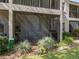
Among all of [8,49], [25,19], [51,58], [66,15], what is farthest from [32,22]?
[66,15]

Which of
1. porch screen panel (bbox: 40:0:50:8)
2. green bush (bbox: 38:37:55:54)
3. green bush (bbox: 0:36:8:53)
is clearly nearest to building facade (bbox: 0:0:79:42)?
porch screen panel (bbox: 40:0:50:8)

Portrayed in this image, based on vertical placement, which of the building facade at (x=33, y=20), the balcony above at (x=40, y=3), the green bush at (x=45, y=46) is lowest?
the green bush at (x=45, y=46)

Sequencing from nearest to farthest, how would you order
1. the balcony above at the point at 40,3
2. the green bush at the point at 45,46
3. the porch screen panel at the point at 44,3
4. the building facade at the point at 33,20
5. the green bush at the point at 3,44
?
the green bush at the point at 45,46, the green bush at the point at 3,44, the building facade at the point at 33,20, the balcony above at the point at 40,3, the porch screen panel at the point at 44,3

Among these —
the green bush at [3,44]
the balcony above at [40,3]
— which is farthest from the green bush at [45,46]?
the balcony above at [40,3]

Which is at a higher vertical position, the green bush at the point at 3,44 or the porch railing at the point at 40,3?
the porch railing at the point at 40,3

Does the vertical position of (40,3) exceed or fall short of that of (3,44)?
it exceeds it

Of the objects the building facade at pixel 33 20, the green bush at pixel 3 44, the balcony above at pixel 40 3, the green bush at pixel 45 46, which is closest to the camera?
the green bush at pixel 45 46

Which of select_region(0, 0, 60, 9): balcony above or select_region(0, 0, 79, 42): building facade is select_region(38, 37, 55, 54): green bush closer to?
select_region(0, 0, 79, 42): building facade

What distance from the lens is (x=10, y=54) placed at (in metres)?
13.0

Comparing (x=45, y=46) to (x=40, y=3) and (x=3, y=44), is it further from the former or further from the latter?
(x=40, y=3)

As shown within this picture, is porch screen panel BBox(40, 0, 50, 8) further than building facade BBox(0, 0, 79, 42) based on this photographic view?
Yes

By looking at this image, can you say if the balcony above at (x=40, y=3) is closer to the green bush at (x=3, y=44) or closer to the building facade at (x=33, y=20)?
the building facade at (x=33, y=20)

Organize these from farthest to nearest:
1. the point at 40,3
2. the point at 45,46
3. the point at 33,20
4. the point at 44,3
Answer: the point at 33,20 < the point at 44,3 < the point at 40,3 < the point at 45,46

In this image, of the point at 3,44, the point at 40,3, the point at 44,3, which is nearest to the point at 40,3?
the point at 40,3
